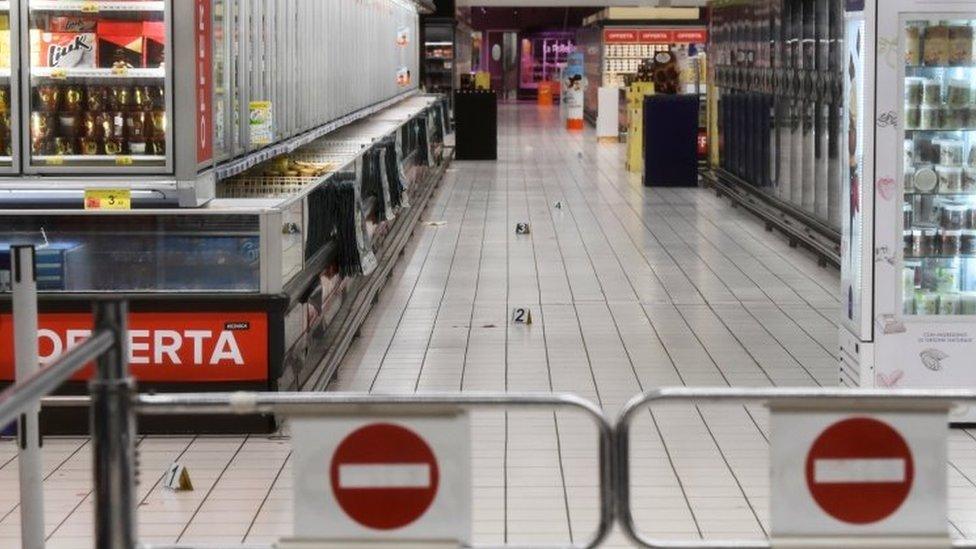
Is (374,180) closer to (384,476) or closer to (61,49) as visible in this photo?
(61,49)

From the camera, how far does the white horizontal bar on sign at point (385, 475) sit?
3.73 meters

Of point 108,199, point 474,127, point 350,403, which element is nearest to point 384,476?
point 350,403

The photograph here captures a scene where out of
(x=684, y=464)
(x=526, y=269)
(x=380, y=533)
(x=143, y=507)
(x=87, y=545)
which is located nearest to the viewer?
(x=380, y=533)

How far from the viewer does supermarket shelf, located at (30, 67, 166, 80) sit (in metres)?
7.45

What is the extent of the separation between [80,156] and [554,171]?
1603 centimetres

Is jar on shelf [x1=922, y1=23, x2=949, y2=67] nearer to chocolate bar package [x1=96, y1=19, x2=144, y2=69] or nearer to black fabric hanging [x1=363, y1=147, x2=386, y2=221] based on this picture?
chocolate bar package [x1=96, y1=19, x2=144, y2=69]

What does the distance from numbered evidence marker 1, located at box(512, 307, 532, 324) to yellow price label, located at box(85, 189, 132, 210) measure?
3340mm

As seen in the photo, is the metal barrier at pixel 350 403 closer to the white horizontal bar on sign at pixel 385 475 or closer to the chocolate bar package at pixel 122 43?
the white horizontal bar on sign at pixel 385 475

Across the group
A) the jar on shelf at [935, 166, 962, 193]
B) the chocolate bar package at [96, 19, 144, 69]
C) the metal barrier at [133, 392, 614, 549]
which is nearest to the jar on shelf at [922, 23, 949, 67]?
the jar on shelf at [935, 166, 962, 193]

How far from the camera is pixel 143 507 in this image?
598 cm

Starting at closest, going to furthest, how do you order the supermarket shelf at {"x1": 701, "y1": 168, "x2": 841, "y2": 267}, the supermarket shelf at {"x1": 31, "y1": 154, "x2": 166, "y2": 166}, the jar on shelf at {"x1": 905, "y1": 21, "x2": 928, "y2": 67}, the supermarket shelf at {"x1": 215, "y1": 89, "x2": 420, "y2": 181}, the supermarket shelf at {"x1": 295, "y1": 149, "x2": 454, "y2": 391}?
the jar on shelf at {"x1": 905, "y1": 21, "x2": 928, "y2": 67}
the supermarket shelf at {"x1": 31, "y1": 154, "x2": 166, "y2": 166}
the supermarket shelf at {"x1": 295, "y1": 149, "x2": 454, "y2": 391}
the supermarket shelf at {"x1": 215, "y1": 89, "x2": 420, "y2": 181}
the supermarket shelf at {"x1": 701, "y1": 168, "x2": 841, "y2": 267}

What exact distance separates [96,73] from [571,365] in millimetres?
2954

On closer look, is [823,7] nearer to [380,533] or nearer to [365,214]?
[365,214]

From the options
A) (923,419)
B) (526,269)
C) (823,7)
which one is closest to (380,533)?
(923,419)
